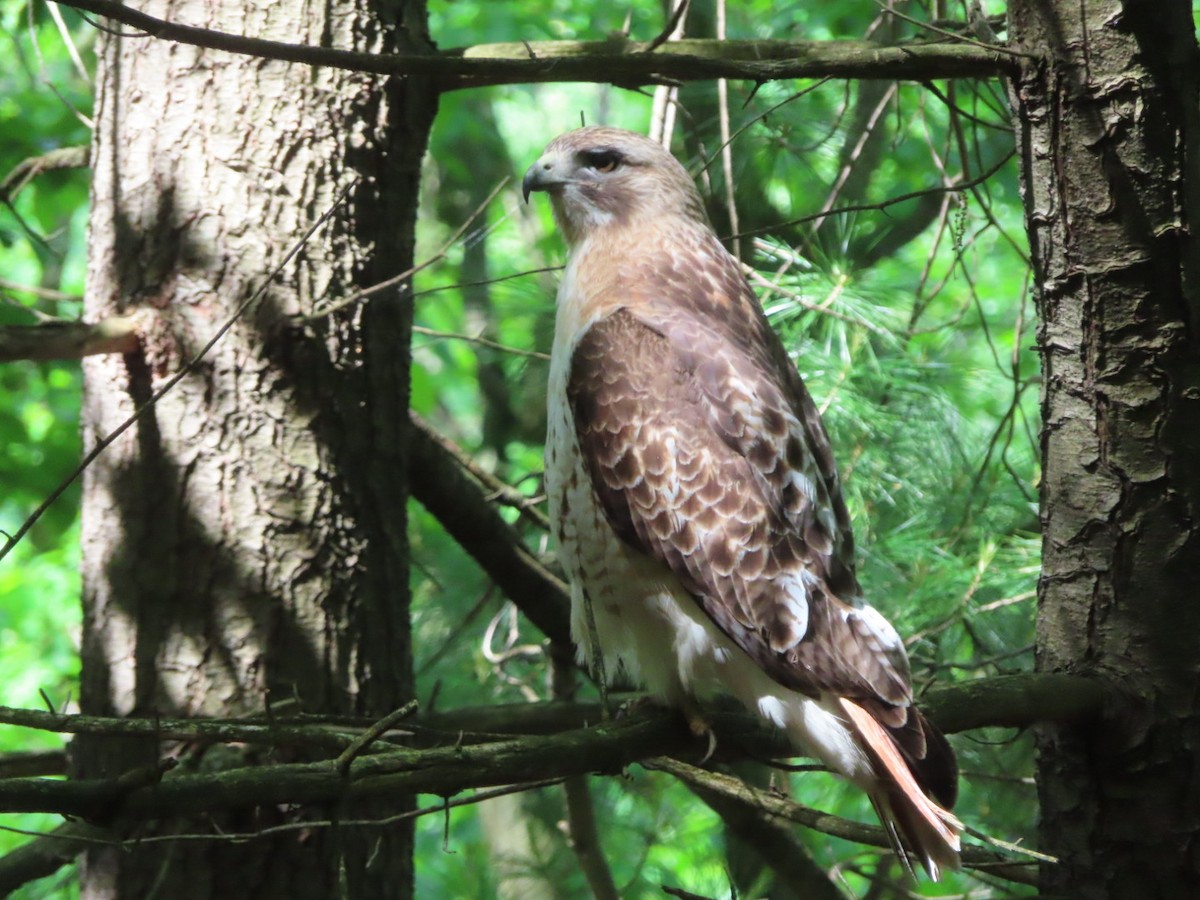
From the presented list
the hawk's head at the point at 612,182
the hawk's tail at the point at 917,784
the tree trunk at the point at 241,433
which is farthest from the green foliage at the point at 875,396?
the tree trunk at the point at 241,433

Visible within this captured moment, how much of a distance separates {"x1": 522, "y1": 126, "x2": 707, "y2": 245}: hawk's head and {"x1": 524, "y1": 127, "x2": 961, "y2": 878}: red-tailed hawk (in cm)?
28

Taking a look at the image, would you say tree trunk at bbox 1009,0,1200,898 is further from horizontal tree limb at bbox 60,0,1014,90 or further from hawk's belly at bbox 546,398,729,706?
hawk's belly at bbox 546,398,729,706

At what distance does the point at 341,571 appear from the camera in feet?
9.66

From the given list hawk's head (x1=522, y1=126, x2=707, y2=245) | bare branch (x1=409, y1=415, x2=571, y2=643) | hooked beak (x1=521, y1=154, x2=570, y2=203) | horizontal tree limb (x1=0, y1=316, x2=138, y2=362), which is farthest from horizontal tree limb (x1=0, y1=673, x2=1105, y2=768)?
hooked beak (x1=521, y1=154, x2=570, y2=203)

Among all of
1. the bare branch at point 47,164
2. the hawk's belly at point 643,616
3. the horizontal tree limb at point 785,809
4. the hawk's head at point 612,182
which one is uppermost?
the bare branch at point 47,164

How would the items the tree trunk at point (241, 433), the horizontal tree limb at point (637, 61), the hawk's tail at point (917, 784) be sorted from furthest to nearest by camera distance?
the tree trunk at point (241, 433) → the hawk's tail at point (917, 784) → the horizontal tree limb at point (637, 61)

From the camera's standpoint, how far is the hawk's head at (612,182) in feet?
10.5

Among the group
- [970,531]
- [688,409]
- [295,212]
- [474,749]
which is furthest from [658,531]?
[970,531]

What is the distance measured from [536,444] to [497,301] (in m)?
1.49

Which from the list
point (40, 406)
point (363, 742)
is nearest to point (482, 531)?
point (363, 742)

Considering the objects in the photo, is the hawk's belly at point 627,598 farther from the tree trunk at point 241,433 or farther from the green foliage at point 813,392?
the tree trunk at point 241,433

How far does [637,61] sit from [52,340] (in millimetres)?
1416

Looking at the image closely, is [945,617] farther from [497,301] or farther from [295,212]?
[497,301]

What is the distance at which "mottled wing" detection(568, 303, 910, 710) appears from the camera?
2471 millimetres
